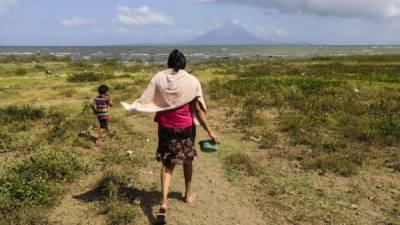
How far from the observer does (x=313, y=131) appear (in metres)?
10.3

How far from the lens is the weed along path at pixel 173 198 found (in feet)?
19.1

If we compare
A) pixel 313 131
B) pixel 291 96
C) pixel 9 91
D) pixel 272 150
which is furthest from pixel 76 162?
pixel 9 91

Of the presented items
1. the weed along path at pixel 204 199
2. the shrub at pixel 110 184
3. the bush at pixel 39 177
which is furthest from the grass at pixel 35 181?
the weed along path at pixel 204 199

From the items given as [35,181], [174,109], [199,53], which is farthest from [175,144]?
[199,53]

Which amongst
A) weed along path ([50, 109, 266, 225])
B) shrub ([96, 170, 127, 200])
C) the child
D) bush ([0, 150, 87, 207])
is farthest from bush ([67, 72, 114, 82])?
shrub ([96, 170, 127, 200])

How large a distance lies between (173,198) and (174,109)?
1610 mm

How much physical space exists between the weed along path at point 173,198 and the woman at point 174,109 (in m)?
0.56

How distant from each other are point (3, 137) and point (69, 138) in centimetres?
142

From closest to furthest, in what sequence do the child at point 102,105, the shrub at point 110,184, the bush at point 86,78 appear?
the shrub at point 110,184 → the child at point 102,105 → the bush at point 86,78

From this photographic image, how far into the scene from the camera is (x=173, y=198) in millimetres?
6438

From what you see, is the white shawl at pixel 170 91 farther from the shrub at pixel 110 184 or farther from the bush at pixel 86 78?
the bush at pixel 86 78

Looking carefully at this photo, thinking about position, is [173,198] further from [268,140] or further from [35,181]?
[268,140]

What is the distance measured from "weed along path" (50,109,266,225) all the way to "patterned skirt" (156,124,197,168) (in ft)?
2.67

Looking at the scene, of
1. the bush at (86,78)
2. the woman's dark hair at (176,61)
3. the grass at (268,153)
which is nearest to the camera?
the woman's dark hair at (176,61)
